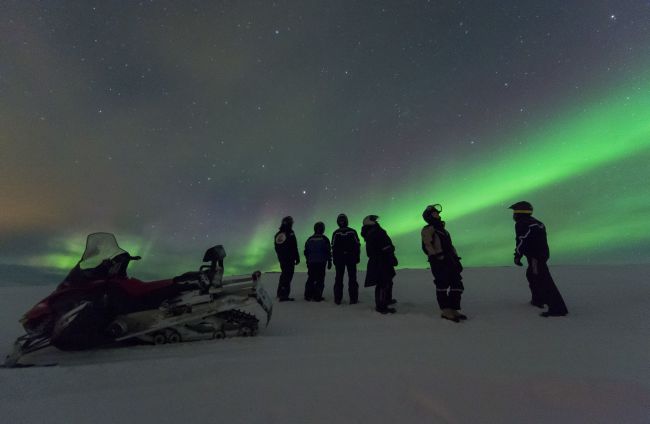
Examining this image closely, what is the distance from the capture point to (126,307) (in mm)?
4891

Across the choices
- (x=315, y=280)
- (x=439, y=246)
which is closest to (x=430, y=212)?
(x=439, y=246)

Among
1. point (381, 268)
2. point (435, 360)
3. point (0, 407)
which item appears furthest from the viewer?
point (381, 268)

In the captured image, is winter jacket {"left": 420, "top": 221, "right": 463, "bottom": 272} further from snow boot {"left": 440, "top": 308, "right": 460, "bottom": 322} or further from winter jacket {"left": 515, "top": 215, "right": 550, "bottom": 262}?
winter jacket {"left": 515, "top": 215, "right": 550, "bottom": 262}

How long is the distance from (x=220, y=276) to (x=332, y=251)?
428 cm

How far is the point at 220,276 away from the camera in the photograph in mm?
5395

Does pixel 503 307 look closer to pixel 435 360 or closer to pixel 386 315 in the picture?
pixel 386 315

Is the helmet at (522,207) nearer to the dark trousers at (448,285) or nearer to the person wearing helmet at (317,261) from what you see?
the dark trousers at (448,285)

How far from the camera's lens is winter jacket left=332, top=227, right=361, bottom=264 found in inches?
353

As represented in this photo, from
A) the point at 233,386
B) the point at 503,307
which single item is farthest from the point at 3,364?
the point at 503,307

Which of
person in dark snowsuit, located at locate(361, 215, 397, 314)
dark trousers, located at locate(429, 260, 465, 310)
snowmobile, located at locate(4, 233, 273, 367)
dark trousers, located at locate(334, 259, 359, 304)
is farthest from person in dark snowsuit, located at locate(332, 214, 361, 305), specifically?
snowmobile, located at locate(4, 233, 273, 367)

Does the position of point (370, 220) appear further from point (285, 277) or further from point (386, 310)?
point (285, 277)

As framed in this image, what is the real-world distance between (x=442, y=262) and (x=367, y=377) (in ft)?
13.3

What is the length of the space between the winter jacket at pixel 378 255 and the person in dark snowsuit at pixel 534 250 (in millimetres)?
2574

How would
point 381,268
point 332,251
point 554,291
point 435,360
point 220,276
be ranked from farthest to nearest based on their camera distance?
point 332,251 < point 381,268 < point 554,291 < point 220,276 < point 435,360
